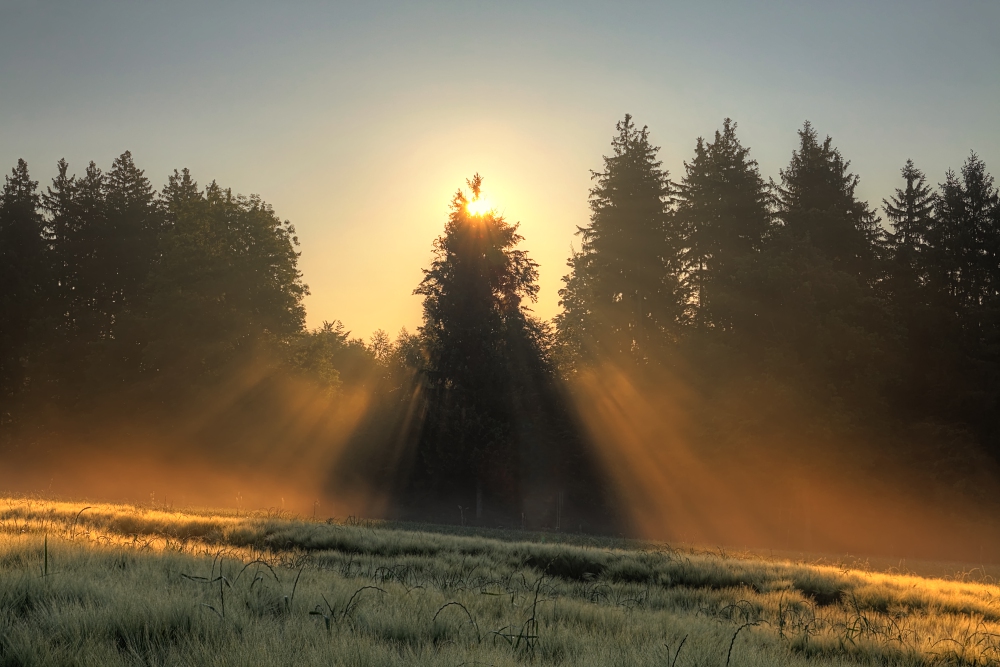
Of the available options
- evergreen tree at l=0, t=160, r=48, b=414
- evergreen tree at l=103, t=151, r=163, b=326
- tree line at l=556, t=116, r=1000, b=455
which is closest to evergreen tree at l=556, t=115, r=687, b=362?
tree line at l=556, t=116, r=1000, b=455

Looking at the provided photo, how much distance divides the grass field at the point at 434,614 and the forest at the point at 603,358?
24.4 meters

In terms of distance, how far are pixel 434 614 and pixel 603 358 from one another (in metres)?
34.7

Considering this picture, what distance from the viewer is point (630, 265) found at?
41125 millimetres

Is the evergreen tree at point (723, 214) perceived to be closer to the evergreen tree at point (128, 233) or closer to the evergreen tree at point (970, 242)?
the evergreen tree at point (970, 242)

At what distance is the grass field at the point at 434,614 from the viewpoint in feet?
12.8

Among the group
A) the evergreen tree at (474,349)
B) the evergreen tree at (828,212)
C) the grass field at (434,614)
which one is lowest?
the grass field at (434,614)

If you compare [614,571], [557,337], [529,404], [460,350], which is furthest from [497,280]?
→ [614,571]

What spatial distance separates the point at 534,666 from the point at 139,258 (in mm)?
46847

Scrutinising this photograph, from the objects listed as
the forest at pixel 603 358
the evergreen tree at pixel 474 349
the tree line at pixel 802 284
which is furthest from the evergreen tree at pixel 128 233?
the tree line at pixel 802 284

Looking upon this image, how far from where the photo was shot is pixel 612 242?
4131cm

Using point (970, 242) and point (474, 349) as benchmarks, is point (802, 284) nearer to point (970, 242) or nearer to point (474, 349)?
point (970, 242)

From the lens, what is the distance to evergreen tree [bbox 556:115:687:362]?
132 feet

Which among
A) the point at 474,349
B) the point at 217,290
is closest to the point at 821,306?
the point at 474,349

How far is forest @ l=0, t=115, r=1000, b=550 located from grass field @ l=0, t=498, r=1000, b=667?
24.4 m
